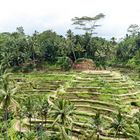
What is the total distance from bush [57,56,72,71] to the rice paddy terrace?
3.50 meters

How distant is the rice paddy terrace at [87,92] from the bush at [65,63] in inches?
138

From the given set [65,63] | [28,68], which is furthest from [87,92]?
[28,68]

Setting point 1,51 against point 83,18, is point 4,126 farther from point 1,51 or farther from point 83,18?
point 83,18

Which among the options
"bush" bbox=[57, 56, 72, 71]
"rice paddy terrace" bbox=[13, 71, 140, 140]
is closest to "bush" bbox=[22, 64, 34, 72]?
"rice paddy terrace" bbox=[13, 71, 140, 140]

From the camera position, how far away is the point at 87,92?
256ft

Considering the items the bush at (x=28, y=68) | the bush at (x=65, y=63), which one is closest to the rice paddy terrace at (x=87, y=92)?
the bush at (x=65, y=63)

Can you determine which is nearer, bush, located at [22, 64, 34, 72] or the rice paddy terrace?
the rice paddy terrace

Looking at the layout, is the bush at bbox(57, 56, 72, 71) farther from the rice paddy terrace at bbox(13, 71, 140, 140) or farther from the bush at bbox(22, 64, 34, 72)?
the bush at bbox(22, 64, 34, 72)

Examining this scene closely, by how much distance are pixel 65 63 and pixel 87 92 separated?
24.0m

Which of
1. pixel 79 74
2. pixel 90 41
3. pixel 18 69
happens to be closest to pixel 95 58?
pixel 90 41

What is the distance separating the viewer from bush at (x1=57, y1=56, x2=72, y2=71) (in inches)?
3961

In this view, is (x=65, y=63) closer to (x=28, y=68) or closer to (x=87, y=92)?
(x=28, y=68)

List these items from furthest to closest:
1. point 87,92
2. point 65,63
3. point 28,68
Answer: point 28,68 < point 65,63 < point 87,92

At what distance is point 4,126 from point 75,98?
19.0m
